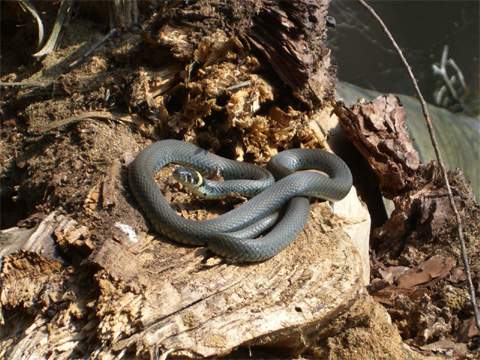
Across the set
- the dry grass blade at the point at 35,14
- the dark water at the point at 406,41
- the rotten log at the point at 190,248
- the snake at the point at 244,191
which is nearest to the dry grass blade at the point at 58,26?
the dry grass blade at the point at 35,14

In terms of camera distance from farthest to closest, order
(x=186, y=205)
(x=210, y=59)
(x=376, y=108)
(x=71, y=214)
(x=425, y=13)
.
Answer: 1. (x=425, y=13)
2. (x=376, y=108)
3. (x=210, y=59)
4. (x=186, y=205)
5. (x=71, y=214)

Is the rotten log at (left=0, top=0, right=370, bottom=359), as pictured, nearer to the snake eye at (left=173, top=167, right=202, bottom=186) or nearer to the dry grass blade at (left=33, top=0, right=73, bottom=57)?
the snake eye at (left=173, top=167, right=202, bottom=186)

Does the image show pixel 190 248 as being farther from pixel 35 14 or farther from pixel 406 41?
pixel 406 41

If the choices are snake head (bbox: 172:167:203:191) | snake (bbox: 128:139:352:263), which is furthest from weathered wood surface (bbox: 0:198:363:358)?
snake head (bbox: 172:167:203:191)

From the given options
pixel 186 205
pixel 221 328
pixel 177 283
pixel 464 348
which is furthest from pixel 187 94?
pixel 464 348

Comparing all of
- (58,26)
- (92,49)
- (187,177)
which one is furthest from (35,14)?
(187,177)

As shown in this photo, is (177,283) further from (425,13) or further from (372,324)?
(425,13)
